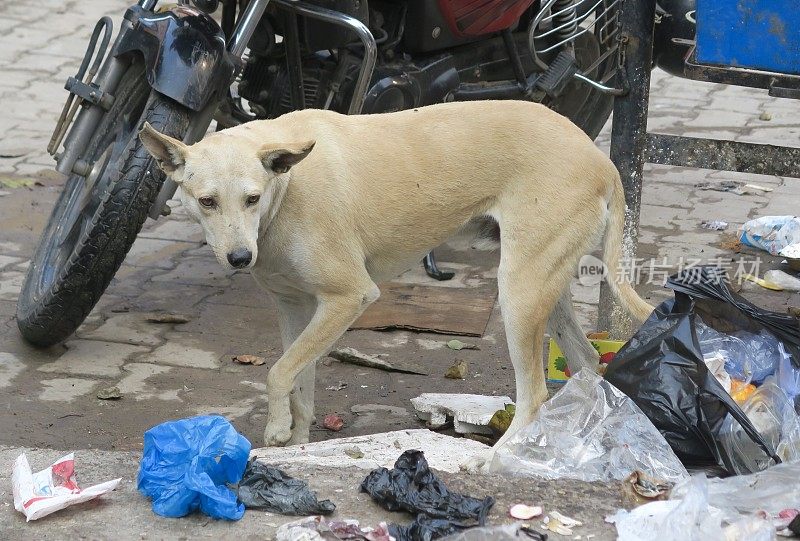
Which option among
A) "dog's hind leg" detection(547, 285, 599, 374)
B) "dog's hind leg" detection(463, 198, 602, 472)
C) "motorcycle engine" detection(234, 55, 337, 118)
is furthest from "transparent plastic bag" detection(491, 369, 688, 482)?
"motorcycle engine" detection(234, 55, 337, 118)

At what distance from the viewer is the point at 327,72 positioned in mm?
4988

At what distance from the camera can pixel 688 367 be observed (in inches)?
140

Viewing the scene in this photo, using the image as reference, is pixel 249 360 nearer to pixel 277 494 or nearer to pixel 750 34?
pixel 277 494

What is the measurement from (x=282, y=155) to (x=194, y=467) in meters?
1.01

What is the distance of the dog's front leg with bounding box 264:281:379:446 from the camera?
3.78 metres

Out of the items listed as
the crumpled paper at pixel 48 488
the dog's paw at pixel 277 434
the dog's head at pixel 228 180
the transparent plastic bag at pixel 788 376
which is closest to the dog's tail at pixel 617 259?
the transparent plastic bag at pixel 788 376

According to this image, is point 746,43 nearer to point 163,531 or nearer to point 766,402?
point 766,402

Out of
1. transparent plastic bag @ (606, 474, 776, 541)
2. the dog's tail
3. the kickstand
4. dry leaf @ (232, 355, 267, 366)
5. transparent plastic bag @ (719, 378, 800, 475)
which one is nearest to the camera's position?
transparent plastic bag @ (606, 474, 776, 541)

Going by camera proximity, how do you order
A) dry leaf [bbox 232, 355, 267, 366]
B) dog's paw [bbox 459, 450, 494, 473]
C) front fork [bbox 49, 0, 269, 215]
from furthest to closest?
dry leaf [bbox 232, 355, 267, 366] < front fork [bbox 49, 0, 269, 215] < dog's paw [bbox 459, 450, 494, 473]

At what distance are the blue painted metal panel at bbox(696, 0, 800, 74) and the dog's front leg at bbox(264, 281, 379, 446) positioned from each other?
161 cm

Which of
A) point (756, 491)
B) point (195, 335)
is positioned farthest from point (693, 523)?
point (195, 335)

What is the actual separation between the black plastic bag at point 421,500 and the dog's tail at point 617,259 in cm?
106

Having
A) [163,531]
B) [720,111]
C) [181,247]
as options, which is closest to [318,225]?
[163,531]

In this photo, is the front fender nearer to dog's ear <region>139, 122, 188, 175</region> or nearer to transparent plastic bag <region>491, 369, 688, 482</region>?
→ dog's ear <region>139, 122, 188, 175</region>
